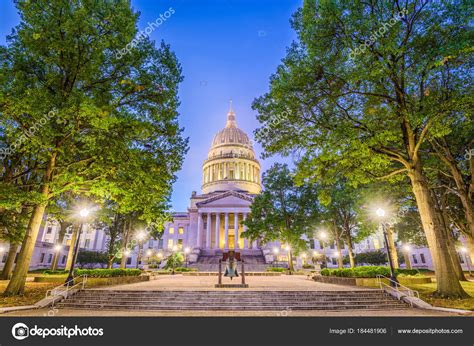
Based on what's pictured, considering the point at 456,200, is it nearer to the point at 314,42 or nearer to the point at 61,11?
the point at 314,42

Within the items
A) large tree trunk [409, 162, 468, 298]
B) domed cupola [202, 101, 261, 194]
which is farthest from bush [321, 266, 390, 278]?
domed cupola [202, 101, 261, 194]

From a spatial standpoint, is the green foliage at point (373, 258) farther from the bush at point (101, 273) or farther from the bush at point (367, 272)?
the bush at point (101, 273)

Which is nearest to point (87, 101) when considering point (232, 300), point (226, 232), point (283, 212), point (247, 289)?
point (232, 300)

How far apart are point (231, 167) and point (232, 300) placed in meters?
68.4

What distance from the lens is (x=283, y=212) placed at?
108ft

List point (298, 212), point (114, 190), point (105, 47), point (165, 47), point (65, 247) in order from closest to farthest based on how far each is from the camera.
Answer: point (105, 47) → point (114, 190) → point (165, 47) → point (298, 212) → point (65, 247)

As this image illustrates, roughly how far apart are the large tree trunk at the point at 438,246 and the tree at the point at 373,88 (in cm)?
4

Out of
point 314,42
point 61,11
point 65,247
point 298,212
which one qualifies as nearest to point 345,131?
point 314,42

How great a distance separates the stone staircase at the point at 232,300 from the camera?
991 cm

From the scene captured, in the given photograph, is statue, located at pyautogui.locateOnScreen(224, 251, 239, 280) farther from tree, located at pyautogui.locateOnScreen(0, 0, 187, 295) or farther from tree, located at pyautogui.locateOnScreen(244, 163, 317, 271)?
tree, located at pyautogui.locateOnScreen(244, 163, 317, 271)

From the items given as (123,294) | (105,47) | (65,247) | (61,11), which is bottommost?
(123,294)

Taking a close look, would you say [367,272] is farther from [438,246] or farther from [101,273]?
[101,273]

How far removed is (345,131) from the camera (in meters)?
12.3
